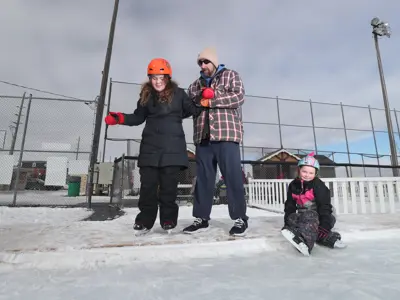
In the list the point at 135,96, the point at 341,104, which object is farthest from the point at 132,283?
the point at 341,104

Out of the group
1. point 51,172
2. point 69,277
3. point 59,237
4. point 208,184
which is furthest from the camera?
point 51,172

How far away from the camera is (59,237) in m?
1.75

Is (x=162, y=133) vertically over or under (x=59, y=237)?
over

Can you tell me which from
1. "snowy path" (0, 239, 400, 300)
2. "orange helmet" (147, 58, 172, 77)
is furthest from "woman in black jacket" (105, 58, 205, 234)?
"snowy path" (0, 239, 400, 300)

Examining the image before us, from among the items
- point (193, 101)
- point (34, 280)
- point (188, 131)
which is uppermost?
point (188, 131)

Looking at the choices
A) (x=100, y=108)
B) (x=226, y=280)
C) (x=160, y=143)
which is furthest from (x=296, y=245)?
(x=100, y=108)

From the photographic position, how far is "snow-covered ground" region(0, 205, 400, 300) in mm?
972

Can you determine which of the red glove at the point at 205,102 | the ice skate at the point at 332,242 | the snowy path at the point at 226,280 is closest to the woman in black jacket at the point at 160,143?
the red glove at the point at 205,102

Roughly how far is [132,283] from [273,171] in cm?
832

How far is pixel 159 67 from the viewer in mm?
1979

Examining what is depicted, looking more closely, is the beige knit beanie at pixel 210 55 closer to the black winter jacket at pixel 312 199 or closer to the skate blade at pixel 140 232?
the black winter jacket at pixel 312 199

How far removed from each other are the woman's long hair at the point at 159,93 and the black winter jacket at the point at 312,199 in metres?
1.20

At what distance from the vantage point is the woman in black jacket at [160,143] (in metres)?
1.91

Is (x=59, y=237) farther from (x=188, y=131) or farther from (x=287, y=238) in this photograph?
(x=188, y=131)
